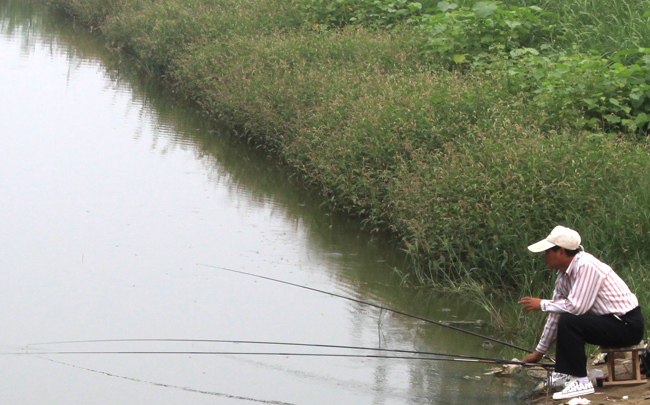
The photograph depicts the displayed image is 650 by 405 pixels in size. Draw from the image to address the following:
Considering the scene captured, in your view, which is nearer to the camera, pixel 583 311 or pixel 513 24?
pixel 583 311

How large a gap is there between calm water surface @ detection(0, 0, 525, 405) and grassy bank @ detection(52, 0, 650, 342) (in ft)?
1.61

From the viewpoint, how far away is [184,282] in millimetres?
6949

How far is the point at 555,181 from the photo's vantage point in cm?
675

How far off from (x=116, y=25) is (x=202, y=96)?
5303 millimetres

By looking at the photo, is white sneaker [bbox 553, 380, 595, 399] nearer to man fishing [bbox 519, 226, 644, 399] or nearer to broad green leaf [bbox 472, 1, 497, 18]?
man fishing [bbox 519, 226, 644, 399]

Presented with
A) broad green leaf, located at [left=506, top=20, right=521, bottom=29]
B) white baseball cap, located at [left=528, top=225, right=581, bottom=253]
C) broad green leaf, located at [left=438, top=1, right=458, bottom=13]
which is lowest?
white baseball cap, located at [left=528, top=225, right=581, bottom=253]

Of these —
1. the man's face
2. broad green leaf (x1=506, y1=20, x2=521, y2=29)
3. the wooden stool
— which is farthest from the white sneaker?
broad green leaf (x1=506, y1=20, x2=521, y2=29)

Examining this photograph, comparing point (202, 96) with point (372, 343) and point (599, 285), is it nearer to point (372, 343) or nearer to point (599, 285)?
point (372, 343)

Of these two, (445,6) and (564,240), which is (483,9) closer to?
(445,6)

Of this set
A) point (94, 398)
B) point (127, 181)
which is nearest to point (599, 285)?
point (94, 398)

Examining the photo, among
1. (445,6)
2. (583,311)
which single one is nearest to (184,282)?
(583,311)

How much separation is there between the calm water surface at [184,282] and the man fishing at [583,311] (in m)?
0.62

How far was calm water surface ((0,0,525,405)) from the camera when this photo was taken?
521 cm

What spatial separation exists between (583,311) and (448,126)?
4.24 m
